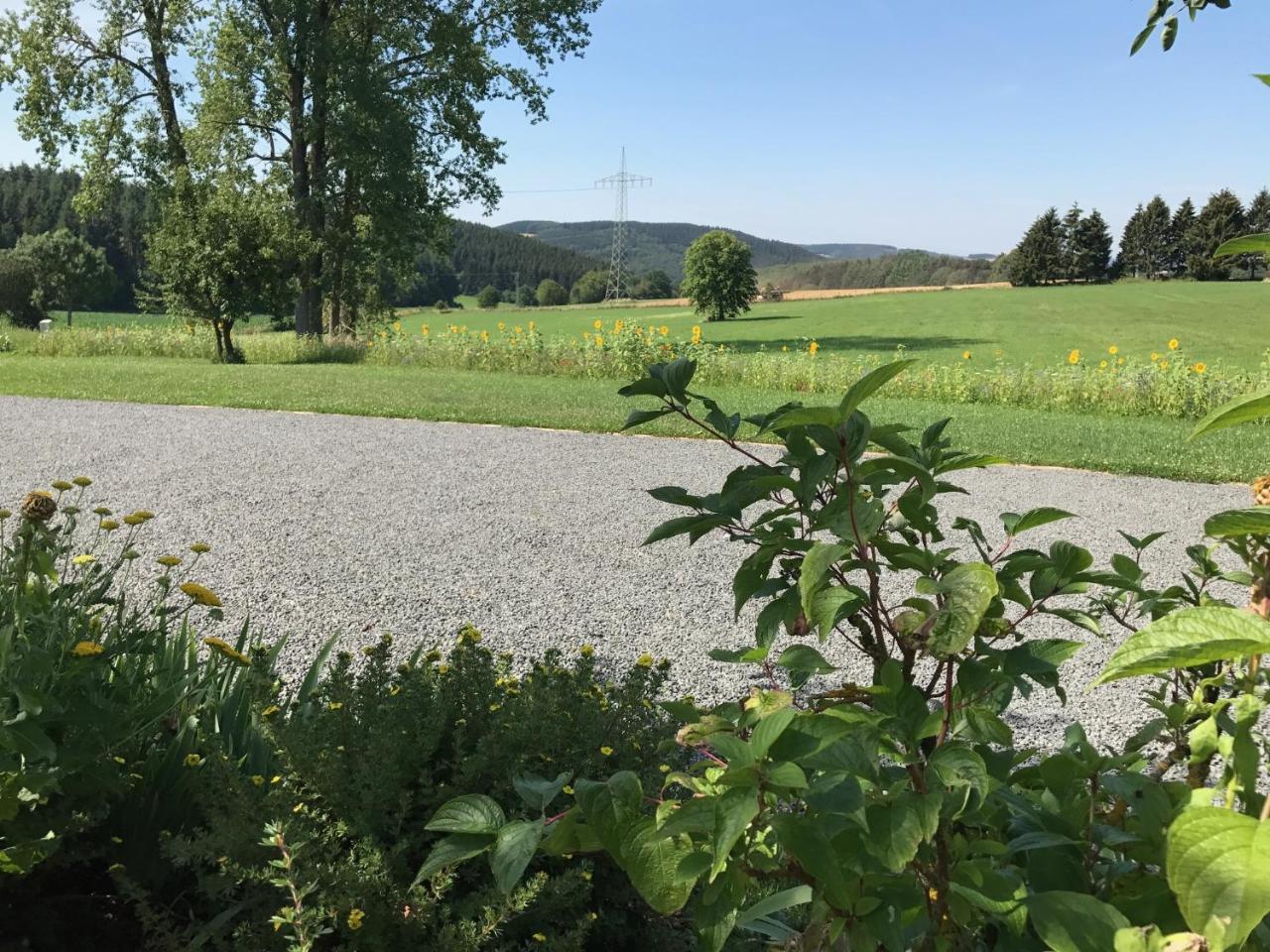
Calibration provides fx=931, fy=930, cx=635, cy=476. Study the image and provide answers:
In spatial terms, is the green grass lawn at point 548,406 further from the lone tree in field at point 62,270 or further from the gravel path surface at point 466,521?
the lone tree in field at point 62,270

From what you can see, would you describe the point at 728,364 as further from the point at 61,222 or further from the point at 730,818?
the point at 61,222

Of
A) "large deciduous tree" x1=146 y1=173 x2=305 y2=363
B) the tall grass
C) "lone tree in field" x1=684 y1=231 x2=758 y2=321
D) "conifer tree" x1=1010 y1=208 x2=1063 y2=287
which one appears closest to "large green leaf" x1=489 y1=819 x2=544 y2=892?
the tall grass

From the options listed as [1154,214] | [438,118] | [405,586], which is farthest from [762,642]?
[1154,214]

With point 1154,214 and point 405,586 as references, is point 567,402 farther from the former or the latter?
point 1154,214

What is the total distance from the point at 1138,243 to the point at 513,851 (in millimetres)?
69845

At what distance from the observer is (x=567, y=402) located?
33.7 feet

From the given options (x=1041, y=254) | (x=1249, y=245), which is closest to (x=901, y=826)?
(x=1249, y=245)

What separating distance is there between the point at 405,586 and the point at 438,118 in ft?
70.3

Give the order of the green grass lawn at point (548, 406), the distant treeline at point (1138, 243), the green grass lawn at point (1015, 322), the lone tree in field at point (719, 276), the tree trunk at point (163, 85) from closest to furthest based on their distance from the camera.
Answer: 1. the green grass lawn at point (548, 406)
2. the tree trunk at point (163, 85)
3. the green grass lawn at point (1015, 322)
4. the lone tree in field at point (719, 276)
5. the distant treeline at point (1138, 243)

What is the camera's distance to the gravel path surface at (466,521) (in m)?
3.72

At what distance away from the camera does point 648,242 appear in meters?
166

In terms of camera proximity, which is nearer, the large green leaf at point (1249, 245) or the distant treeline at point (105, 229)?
the large green leaf at point (1249, 245)

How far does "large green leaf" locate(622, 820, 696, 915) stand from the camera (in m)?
0.81

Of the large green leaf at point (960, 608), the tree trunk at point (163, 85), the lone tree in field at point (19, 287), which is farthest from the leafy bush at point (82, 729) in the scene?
the lone tree in field at point (19, 287)
